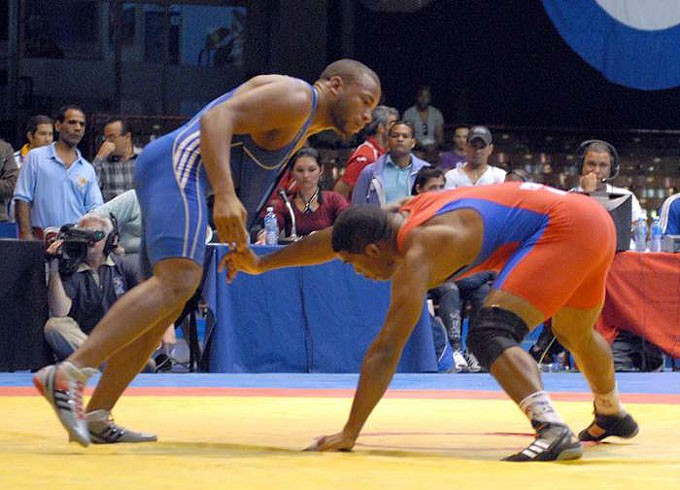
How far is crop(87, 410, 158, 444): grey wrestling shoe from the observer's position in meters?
3.87

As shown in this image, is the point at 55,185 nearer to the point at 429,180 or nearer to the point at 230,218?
the point at 429,180

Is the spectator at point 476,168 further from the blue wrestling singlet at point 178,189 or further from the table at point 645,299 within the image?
the blue wrestling singlet at point 178,189

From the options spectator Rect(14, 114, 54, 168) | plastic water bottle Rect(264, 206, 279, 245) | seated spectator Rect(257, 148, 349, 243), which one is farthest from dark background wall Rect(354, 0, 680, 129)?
plastic water bottle Rect(264, 206, 279, 245)

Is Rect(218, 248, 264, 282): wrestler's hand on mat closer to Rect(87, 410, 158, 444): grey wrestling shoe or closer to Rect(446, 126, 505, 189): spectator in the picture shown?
Rect(87, 410, 158, 444): grey wrestling shoe

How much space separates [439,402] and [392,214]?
6.13 feet

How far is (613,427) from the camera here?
3.98 meters

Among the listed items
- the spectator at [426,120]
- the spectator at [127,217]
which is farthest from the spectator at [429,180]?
the spectator at [426,120]

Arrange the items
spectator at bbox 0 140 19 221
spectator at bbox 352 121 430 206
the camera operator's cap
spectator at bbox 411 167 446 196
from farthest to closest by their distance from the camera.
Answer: spectator at bbox 0 140 19 221 < the camera operator's cap < spectator at bbox 352 121 430 206 < spectator at bbox 411 167 446 196

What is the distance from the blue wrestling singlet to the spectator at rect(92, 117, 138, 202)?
4667 millimetres

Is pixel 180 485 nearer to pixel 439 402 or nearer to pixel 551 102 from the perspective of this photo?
pixel 439 402

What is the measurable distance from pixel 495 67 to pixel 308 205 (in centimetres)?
891

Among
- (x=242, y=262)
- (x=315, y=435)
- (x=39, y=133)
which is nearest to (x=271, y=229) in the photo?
(x=39, y=133)

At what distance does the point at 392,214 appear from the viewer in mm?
3605

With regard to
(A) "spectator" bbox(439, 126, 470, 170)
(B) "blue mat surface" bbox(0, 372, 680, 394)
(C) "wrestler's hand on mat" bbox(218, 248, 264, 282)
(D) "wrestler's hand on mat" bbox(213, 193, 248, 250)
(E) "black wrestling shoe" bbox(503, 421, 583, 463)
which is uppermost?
(D) "wrestler's hand on mat" bbox(213, 193, 248, 250)
